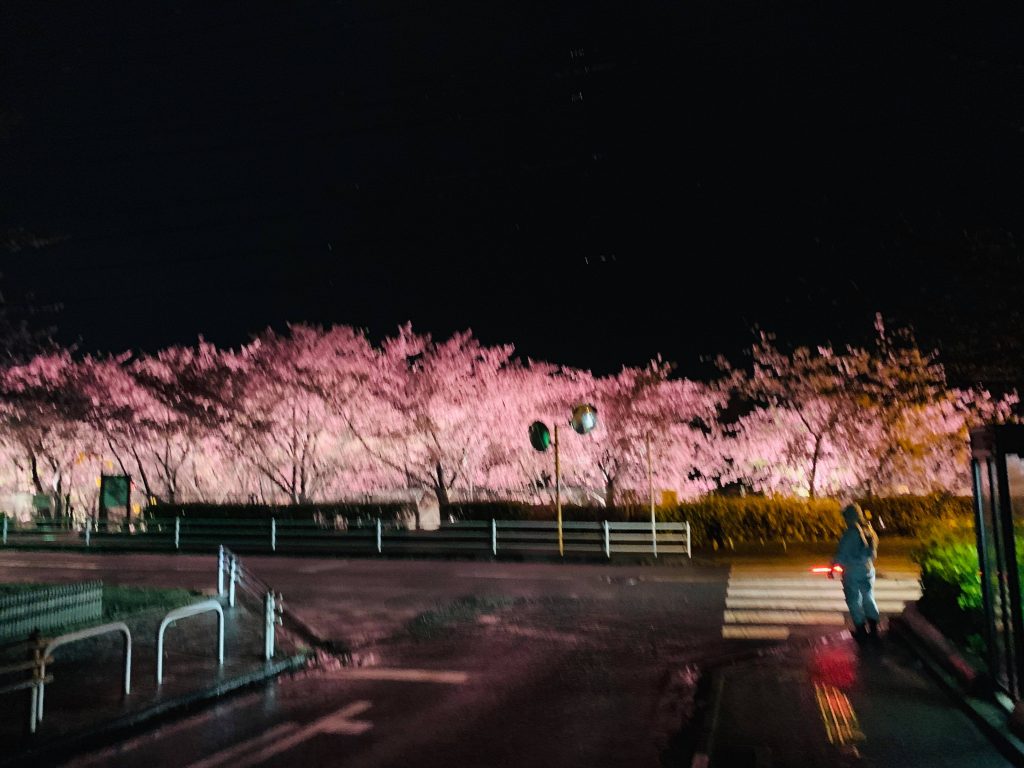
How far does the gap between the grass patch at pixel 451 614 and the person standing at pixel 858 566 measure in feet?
17.8

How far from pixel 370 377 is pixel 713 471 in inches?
555

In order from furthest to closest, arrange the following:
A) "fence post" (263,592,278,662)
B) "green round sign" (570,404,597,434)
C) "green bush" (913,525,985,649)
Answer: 1. "green round sign" (570,404,597,434)
2. "fence post" (263,592,278,662)
3. "green bush" (913,525,985,649)

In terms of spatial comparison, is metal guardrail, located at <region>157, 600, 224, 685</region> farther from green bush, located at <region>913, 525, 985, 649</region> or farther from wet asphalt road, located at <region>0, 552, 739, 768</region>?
green bush, located at <region>913, 525, 985, 649</region>

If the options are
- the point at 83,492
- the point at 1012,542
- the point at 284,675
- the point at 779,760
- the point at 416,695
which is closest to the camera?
the point at 779,760

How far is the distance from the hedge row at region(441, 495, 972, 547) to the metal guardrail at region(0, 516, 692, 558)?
828 mm

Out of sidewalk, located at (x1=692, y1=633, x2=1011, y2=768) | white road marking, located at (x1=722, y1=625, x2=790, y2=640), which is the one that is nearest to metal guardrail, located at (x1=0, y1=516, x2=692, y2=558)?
white road marking, located at (x1=722, y1=625, x2=790, y2=640)

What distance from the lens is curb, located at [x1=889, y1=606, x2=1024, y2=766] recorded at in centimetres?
586

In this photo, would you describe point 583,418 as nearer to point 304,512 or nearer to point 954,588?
point 304,512

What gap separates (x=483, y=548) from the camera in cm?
2273

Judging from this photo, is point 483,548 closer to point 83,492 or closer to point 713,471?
point 713,471

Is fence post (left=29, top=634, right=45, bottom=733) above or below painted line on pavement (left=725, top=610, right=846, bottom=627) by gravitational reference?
above

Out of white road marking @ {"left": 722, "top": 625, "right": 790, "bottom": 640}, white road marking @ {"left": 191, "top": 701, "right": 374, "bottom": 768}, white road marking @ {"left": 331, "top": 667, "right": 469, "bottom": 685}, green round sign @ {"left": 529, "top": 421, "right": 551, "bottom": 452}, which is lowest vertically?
white road marking @ {"left": 722, "top": 625, "right": 790, "bottom": 640}

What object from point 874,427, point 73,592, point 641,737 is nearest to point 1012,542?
point 641,737

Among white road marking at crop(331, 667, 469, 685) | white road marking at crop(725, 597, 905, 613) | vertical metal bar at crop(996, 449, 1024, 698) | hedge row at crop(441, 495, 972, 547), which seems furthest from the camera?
hedge row at crop(441, 495, 972, 547)
